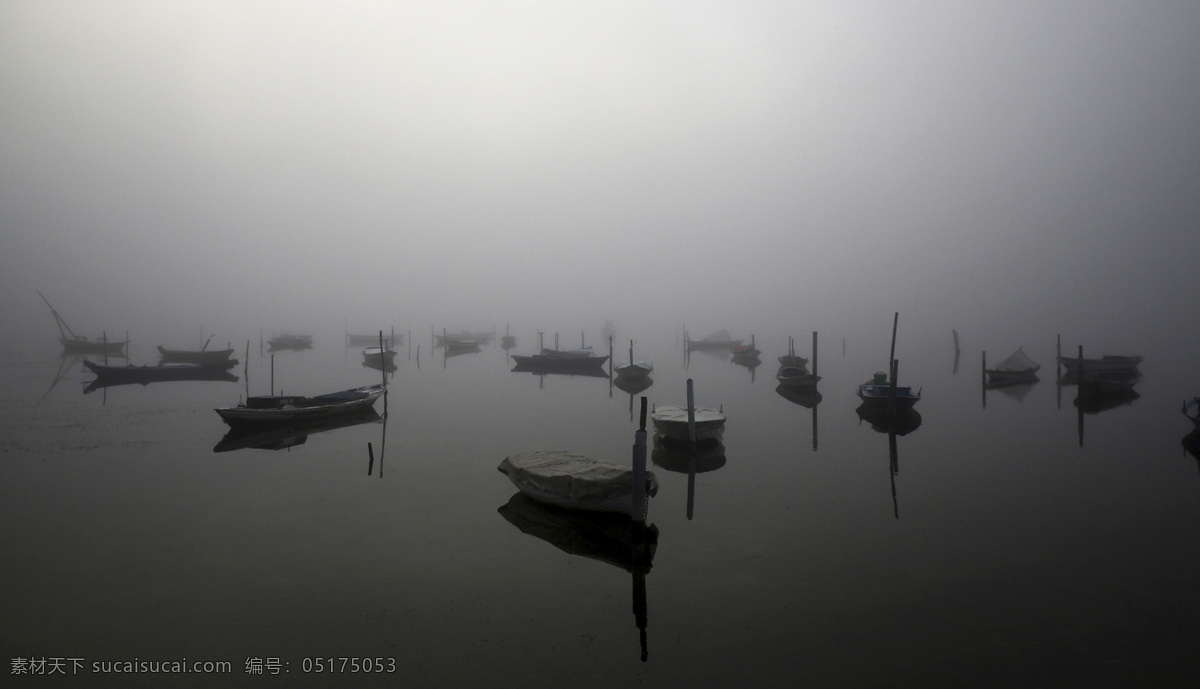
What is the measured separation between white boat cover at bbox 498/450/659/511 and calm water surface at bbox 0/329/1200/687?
28.5 inches

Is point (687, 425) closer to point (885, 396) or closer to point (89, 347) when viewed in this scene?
point (885, 396)

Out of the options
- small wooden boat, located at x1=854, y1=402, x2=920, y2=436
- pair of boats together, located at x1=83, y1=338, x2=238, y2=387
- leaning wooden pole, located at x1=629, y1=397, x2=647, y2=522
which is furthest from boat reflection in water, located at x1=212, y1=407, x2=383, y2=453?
pair of boats together, located at x1=83, y1=338, x2=238, y2=387

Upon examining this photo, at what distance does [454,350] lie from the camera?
77.6m

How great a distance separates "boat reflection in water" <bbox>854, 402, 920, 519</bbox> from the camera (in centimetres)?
2209

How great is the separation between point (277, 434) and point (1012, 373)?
4503 cm

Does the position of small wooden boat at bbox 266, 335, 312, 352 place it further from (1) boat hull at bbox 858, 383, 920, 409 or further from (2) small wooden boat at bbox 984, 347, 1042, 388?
(2) small wooden boat at bbox 984, 347, 1042, 388

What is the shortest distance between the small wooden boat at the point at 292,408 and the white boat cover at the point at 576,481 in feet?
45.0

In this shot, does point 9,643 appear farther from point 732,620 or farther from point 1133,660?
point 1133,660

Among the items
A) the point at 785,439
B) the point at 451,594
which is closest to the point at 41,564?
the point at 451,594

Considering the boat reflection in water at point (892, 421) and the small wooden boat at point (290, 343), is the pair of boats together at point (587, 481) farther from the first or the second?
the small wooden boat at point (290, 343)

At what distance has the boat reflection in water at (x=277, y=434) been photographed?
2219 centimetres

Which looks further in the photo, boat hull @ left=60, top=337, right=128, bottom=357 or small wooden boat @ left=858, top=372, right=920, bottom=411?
boat hull @ left=60, top=337, right=128, bottom=357

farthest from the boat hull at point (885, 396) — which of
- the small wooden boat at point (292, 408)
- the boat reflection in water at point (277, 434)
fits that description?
the small wooden boat at point (292, 408)

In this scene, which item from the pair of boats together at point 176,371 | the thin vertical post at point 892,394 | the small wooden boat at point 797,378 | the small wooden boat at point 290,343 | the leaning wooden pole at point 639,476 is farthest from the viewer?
the small wooden boat at point 290,343
